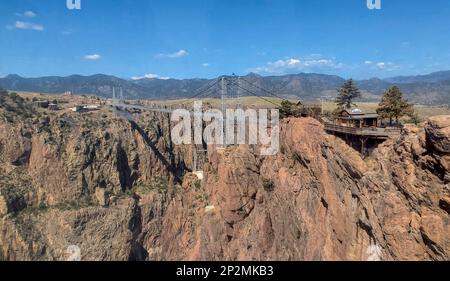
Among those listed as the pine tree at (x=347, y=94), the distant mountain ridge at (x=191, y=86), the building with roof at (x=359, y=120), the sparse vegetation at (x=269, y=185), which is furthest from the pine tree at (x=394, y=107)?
the distant mountain ridge at (x=191, y=86)

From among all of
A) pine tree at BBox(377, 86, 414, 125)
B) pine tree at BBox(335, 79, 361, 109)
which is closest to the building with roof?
pine tree at BBox(377, 86, 414, 125)

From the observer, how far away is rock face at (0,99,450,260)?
1544 centimetres

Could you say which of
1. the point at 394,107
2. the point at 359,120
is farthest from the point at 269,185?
the point at 394,107

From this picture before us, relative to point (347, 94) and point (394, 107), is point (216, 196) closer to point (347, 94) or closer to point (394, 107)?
point (394, 107)

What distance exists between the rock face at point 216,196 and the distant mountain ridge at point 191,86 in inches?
638

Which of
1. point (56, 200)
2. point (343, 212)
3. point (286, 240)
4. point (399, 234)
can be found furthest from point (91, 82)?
point (399, 234)

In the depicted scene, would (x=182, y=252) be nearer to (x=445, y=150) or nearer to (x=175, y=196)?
(x=175, y=196)

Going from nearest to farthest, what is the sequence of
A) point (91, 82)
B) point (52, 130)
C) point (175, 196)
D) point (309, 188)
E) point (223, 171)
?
point (309, 188), point (223, 171), point (52, 130), point (175, 196), point (91, 82)

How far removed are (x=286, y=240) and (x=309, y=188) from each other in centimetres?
400

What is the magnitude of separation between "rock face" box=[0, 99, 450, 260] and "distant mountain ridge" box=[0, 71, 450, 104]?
1621cm

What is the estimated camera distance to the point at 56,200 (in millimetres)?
32625

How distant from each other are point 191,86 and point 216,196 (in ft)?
232

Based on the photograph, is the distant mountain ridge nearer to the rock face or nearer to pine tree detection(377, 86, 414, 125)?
the rock face
